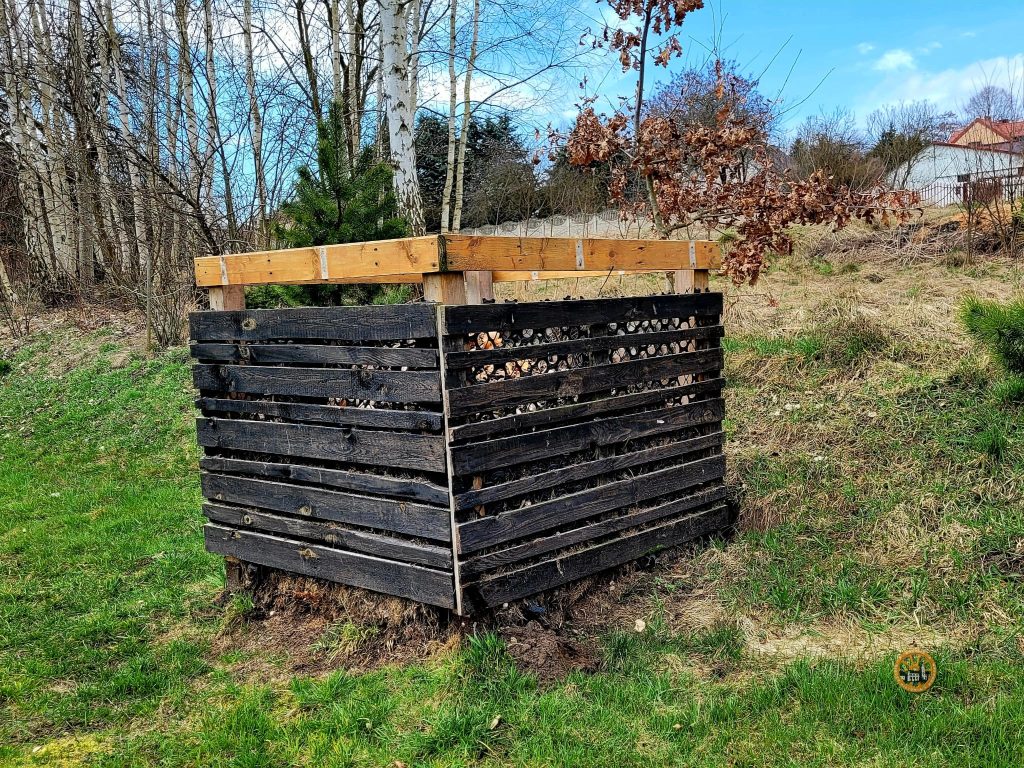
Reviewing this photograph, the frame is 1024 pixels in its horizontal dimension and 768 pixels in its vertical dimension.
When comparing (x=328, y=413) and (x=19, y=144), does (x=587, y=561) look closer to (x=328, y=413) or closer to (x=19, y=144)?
(x=328, y=413)

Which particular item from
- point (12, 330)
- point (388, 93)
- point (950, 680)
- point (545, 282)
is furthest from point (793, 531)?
point (12, 330)

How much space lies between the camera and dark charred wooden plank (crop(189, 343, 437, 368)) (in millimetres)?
3179

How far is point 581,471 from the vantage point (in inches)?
144

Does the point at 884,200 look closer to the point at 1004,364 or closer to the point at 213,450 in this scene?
the point at 1004,364

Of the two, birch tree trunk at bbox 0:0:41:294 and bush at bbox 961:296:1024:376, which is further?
birch tree trunk at bbox 0:0:41:294

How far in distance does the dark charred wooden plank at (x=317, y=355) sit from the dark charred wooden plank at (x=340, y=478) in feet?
1.63

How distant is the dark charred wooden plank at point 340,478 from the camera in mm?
3221

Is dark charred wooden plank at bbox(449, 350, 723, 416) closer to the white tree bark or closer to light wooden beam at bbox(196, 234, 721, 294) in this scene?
light wooden beam at bbox(196, 234, 721, 294)

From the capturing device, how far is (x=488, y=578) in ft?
10.8

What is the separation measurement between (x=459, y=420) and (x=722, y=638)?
1.50m

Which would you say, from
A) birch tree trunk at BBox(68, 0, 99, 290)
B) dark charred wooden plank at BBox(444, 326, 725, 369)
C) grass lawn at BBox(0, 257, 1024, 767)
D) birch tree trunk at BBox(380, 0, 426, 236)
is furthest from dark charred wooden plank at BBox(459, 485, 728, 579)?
birch tree trunk at BBox(68, 0, 99, 290)

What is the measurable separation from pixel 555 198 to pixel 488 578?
34.2 ft

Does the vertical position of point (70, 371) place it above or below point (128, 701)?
above

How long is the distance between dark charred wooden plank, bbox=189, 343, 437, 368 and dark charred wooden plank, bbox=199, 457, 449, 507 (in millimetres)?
498
